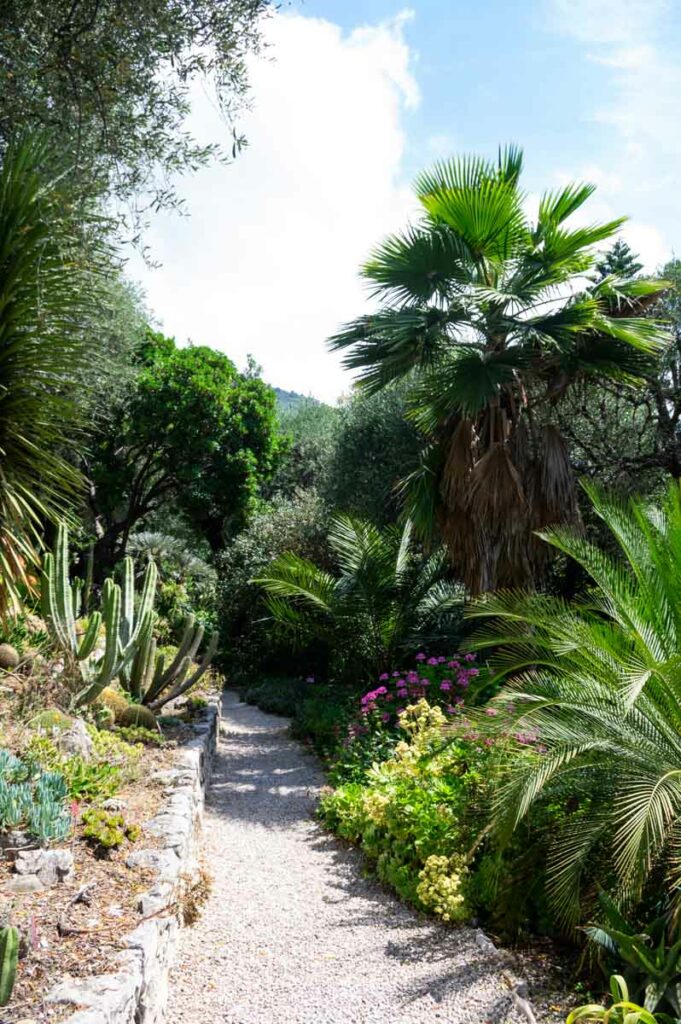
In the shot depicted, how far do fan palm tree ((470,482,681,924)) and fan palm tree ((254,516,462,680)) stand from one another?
500 centimetres

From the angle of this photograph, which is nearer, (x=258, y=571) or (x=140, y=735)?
(x=140, y=735)

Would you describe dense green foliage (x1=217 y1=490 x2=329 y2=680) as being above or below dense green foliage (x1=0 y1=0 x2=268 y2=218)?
below

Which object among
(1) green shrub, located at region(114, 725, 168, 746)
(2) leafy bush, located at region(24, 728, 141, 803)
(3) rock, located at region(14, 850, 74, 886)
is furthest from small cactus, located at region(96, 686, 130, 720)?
(3) rock, located at region(14, 850, 74, 886)

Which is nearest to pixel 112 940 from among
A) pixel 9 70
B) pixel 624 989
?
pixel 624 989

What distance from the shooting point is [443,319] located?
808 centimetres

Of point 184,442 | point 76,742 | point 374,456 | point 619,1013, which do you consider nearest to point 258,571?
point 184,442

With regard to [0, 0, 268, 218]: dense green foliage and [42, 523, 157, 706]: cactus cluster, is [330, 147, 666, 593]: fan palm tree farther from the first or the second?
[42, 523, 157, 706]: cactus cluster

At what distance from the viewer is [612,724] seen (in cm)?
388

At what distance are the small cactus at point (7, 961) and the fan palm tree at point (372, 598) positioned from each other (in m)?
6.96

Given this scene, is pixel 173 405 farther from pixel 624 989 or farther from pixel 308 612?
pixel 624 989

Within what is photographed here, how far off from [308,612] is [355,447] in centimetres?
445

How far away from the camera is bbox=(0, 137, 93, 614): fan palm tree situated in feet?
15.4

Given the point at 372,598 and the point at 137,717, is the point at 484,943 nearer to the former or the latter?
the point at 137,717

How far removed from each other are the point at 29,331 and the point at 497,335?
4917 millimetres
